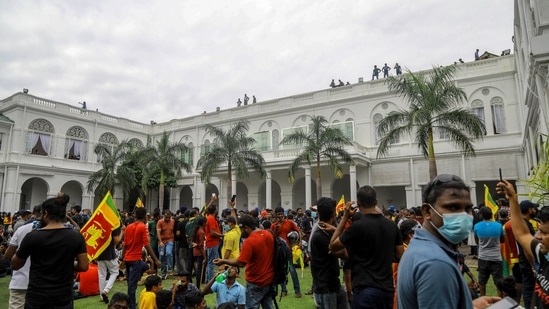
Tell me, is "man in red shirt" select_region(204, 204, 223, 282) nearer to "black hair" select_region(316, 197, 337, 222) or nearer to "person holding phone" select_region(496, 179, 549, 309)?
"black hair" select_region(316, 197, 337, 222)

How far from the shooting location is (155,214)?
972 cm

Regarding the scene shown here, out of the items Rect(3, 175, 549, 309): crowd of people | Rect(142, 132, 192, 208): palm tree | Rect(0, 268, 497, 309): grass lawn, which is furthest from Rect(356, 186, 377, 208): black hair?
Rect(142, 132, 192, 208): palm tree

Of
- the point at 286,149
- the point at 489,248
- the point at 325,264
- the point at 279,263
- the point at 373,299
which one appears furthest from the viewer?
the point at 286,149

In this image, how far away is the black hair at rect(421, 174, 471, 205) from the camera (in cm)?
178

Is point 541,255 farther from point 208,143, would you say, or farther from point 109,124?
point 109,124

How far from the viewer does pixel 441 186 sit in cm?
181

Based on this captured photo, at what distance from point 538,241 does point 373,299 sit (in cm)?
148

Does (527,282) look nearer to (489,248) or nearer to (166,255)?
(489,248)

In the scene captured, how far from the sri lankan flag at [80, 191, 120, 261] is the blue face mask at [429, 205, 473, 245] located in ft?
21.3

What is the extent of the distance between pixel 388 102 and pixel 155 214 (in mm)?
19036

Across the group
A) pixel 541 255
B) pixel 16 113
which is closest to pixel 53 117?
pixel 16 113

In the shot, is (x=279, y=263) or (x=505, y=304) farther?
(x=279, y=263)

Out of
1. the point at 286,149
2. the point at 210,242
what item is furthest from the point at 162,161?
the point at 210,242

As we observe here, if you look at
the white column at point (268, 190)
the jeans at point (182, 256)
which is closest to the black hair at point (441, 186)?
the jeans at point (182, 256)
